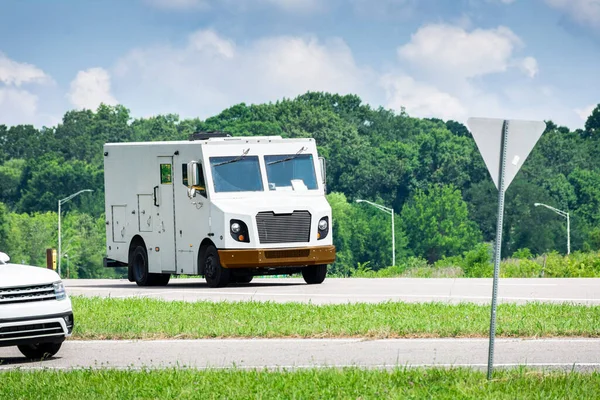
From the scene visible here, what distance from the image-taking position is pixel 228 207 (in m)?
26.7

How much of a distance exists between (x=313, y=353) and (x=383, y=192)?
124 metres

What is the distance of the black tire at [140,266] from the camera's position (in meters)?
28.8

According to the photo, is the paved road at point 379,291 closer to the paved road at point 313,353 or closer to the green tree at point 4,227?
the paved road at point 313,353

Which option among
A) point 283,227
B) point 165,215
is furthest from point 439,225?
point 283,227

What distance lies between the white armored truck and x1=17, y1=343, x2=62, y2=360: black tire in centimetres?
1155

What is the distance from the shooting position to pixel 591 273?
116 ft

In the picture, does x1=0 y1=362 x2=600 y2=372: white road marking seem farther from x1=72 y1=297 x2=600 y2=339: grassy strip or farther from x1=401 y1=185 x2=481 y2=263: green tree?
x1=401 y1=185 x2=481 y2=263: green tree

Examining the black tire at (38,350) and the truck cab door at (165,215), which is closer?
the black tire at (38,350)

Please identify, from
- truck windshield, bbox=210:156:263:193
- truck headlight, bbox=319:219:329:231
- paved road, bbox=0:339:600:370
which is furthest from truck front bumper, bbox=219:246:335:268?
paved road, bbox=0:339:600:370

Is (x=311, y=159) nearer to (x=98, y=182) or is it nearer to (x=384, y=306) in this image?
(x=384, y=306)

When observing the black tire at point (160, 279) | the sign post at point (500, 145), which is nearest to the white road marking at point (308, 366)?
the sign post at point (500, 145)

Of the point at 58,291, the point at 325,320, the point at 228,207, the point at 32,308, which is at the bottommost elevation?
the point at 325,320

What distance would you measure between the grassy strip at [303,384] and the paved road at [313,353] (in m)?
0.83

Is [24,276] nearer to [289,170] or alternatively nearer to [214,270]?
[214,270]
